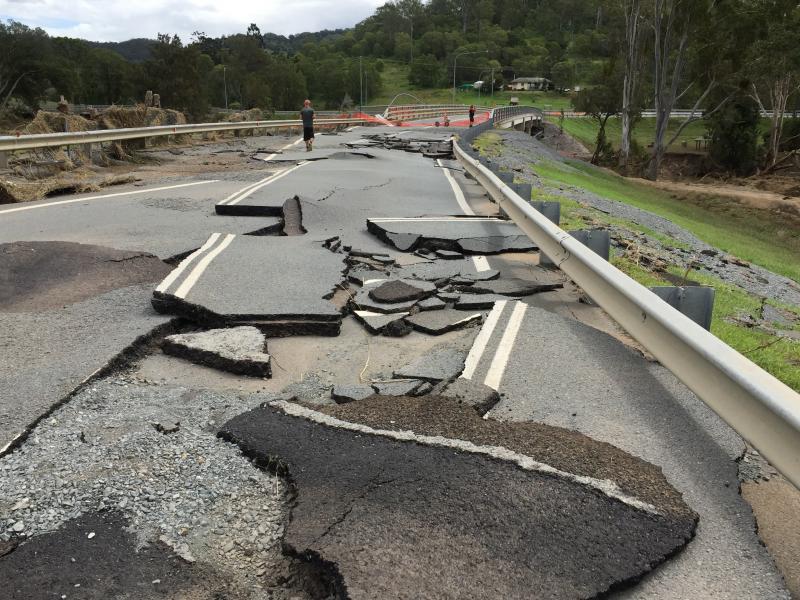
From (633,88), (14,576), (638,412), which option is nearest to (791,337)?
(638,412)

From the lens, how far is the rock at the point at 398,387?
13.8ft

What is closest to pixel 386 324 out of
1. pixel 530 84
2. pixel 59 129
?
pixel 59 129

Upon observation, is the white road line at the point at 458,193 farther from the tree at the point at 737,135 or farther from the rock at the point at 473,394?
the tree at the point at 737,135

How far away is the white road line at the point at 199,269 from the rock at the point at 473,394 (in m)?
2.47

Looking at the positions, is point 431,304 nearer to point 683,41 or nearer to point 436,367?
point 436,367

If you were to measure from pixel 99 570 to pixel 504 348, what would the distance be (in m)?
3.00

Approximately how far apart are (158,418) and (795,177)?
53.2m

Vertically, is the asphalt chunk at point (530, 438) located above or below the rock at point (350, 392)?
above

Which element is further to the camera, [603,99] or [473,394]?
[603,99]

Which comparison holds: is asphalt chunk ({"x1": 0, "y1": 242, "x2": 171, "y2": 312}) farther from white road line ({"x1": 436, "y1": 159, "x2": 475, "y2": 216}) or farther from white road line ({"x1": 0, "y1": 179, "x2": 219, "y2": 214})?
white road line ({"x1": 436, "y1": 159, "x2": 475, "y2": 216})

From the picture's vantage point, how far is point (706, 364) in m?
3.30

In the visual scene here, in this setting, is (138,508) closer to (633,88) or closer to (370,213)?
(370,213)

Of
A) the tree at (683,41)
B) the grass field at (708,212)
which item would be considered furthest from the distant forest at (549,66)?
the grass field at (708,212)

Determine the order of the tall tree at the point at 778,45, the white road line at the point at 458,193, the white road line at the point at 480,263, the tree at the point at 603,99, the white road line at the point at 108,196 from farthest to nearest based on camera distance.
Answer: the tree at the point at 603,99, the tall tree at the point at 778,45, the white road line at the point at 458,193, the white road line at the point at 108,196, the white road line at the point at 480,263
